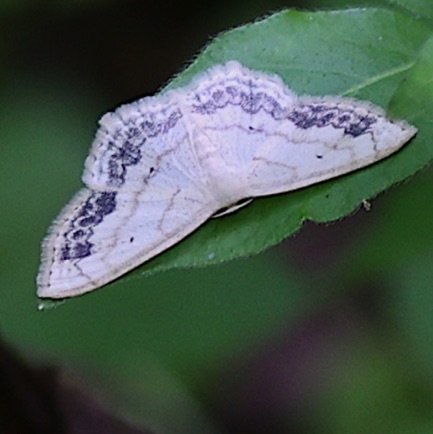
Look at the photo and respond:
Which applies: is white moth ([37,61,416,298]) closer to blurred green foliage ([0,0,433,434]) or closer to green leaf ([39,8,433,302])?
green leaf ([39,8,433,302])

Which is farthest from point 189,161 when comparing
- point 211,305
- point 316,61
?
point 211,305

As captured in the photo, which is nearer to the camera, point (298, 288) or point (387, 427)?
point (387, 427)

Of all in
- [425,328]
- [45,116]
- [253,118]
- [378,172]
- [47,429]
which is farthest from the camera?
[45,116]

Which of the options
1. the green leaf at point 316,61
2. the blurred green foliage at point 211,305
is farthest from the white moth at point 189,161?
the blurred green foliage at point 211,305

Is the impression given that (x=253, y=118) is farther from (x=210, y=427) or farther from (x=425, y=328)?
(x=210, y=427)

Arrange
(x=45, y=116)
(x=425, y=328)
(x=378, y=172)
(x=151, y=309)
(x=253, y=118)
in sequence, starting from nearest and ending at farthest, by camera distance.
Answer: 1. (x=378, y=172)
2. (x=253, y=118)
3. (x=425, y=328)
4. (x=151, y=309)
5. (x=45, y=116)

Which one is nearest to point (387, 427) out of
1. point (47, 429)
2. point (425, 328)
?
point (425, 328)

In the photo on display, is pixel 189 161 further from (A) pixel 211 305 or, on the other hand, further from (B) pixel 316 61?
(A) pixel 211 305
